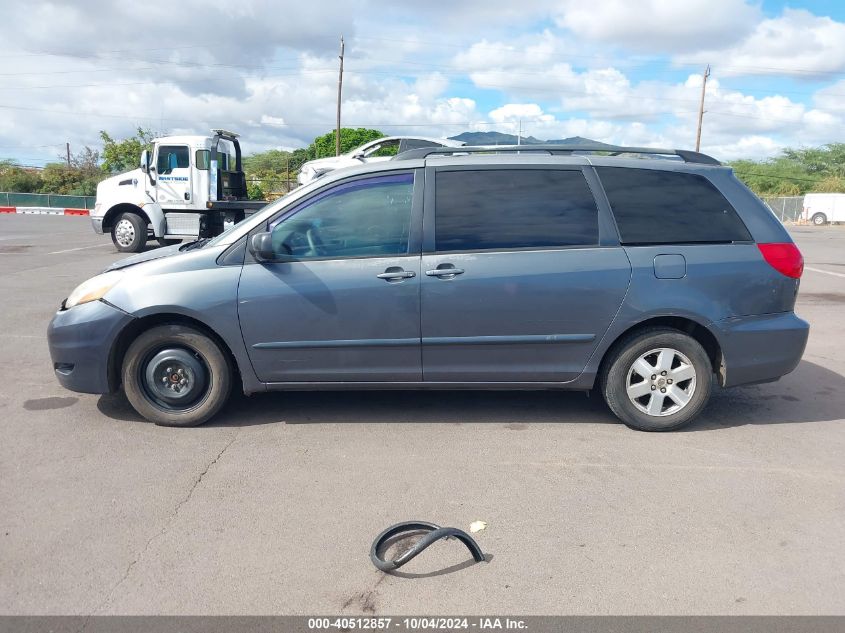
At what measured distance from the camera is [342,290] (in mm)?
4379

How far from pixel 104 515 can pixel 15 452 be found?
120 centimetres

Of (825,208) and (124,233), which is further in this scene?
(825,208)

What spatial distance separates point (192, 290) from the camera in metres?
4.39

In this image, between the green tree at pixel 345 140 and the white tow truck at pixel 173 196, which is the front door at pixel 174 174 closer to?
the white tow truck at pixel 173 196

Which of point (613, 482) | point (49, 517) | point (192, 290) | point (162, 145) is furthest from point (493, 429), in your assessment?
point (162, 145)

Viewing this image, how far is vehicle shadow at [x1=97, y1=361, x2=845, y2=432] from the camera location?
4.79 metres

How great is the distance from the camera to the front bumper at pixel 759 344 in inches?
179

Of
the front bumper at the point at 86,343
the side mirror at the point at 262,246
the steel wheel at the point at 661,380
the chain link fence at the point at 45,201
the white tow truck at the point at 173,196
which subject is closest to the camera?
the side mirror at the point at 262,246

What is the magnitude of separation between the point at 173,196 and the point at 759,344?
13748 millimetres

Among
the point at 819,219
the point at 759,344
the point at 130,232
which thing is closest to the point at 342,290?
the point at 759,344

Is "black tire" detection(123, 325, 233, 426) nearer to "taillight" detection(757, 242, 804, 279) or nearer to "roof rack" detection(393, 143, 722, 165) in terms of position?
"roof rack" detection(393, 143, 722, 165)

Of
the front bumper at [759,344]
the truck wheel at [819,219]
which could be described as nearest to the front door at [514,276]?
the front bumper at [759,344]

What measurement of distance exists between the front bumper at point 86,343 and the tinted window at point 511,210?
2201 millimetres

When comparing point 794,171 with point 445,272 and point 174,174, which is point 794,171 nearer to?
point 174,174
